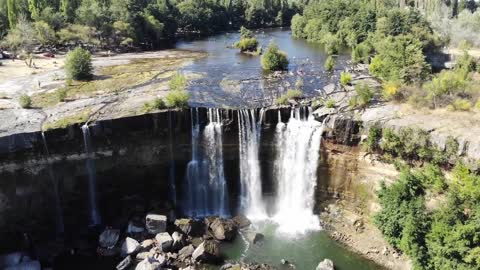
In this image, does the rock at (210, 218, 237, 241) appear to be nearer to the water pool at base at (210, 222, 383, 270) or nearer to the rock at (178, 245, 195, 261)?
the water pool at base at (210, 222, 383, 270)

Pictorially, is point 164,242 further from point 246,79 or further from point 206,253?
point 246,79

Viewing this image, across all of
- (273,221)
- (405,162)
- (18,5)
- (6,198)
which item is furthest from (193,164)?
Result: (18,5)

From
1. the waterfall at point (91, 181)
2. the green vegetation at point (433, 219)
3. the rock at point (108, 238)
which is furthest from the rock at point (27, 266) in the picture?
the green vegetation at point (433, 219)

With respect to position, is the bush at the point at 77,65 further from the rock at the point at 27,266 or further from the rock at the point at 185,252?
the rock at the point at 185,252

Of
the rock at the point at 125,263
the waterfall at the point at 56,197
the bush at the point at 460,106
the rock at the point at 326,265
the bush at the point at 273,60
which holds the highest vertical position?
the bush at the point at 273,60

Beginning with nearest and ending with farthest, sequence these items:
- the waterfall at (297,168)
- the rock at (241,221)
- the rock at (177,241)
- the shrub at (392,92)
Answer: the rock at (177,241), the rock at (241,221), the waterfall at (297,168), the shrub at (392,92)

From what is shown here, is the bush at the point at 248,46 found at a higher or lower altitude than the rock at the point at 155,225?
higher
